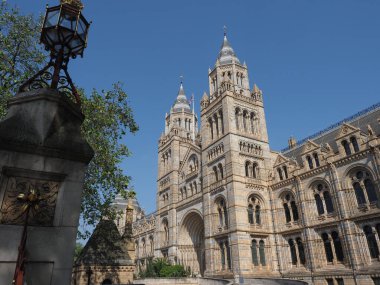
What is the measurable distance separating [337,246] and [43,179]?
97.2 feet

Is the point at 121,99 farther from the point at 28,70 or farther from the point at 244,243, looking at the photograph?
the point at 244,243

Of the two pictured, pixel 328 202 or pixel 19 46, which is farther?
pixel 328 202

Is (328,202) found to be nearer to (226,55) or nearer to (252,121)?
(252,121)

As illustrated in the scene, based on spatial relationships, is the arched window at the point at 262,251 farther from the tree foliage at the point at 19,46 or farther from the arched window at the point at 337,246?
the tree foliage at the point at 19,46

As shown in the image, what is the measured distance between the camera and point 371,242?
24719mm

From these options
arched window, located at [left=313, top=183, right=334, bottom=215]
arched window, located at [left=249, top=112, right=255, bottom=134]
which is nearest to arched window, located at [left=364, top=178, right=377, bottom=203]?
arched window, located at [left=313, top=183, right=334, bottom=215]

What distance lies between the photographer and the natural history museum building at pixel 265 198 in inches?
1019

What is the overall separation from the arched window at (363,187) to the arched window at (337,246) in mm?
3958

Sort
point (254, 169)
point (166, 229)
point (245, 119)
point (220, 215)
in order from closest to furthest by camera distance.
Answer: point (220, 215)
point (254, 169)
point (245, 119)
point (166, 229)

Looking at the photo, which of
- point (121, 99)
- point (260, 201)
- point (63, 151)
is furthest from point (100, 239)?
point (260, 201)

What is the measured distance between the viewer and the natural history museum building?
25.9 meters

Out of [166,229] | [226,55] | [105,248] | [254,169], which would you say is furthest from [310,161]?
[166,229]

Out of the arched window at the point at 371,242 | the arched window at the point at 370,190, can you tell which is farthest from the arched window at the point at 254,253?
the arched window at the point at 370,190

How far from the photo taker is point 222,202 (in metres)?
34.4
